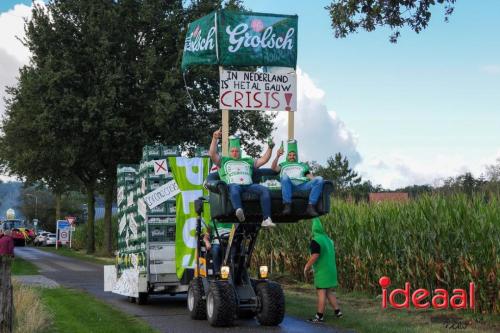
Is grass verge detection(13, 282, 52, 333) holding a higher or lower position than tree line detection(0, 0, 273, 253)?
lower

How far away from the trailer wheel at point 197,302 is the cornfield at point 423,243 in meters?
4.96

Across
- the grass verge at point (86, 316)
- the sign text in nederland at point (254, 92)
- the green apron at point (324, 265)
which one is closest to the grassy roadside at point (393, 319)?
the green apron at point (324, 265)

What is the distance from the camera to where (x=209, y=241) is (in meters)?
13.9

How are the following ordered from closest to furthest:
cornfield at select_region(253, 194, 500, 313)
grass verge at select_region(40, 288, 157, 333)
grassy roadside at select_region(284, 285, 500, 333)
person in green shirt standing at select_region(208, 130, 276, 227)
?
person in green shirt standing at select_region(208, 130, 276, 227) < grassy roadside at select_region(284, 285, 500, 333) < grass verge at select_region(40, 288, 157, 333) < cornfield at select_region(253, 194, 500, 313)

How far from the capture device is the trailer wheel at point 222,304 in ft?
41.3

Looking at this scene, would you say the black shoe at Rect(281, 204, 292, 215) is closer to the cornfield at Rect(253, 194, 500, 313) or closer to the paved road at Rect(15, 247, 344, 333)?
the paved road at Rect(15, 247, 344, 333)

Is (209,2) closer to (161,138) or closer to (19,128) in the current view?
(161,138)

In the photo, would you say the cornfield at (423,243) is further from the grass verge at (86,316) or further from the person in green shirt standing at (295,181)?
the grass verge at (86,316)

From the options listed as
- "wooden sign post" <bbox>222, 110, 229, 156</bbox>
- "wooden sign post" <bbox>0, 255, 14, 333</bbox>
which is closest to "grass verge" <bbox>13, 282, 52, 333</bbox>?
"wooden sign post" <bbox>0, 255, 14, 333</bbox>

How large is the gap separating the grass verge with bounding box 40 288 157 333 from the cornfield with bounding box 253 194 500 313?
239 inches

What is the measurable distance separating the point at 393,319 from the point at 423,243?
2945 millimetres

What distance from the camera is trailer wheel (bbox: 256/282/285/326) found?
42.2 feet

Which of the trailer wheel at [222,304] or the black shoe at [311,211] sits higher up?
the black shoe at [311,211]

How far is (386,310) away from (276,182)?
425 centimetres
